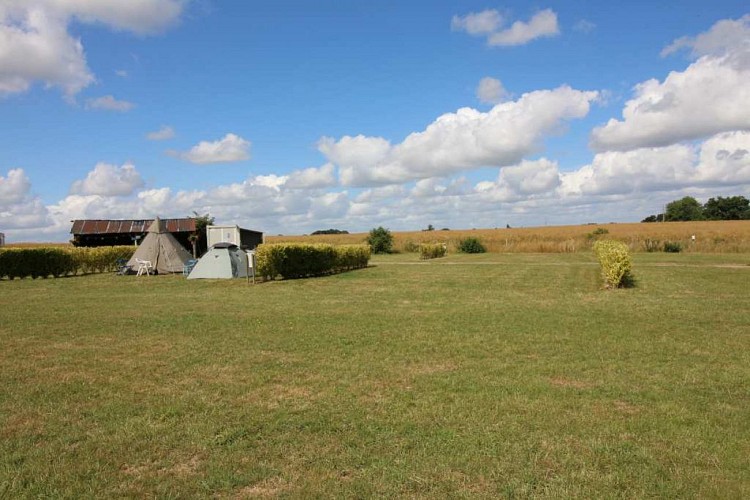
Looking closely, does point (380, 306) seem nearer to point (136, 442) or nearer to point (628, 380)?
point (628, 380)

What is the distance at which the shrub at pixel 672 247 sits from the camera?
1499 inches

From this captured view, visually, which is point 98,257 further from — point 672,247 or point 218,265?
point 672,247

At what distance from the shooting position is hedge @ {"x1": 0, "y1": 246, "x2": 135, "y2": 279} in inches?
863

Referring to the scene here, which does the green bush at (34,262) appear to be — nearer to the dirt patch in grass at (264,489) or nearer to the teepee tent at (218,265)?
the teepee tent at (218,265)

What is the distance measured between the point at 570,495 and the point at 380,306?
8990mm

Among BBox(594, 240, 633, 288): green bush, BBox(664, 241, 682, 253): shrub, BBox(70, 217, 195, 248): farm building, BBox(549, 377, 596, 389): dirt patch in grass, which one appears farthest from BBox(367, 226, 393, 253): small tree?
BBox(549, 377, 596, 389): dirt patch in grass

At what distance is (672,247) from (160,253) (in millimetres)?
34240

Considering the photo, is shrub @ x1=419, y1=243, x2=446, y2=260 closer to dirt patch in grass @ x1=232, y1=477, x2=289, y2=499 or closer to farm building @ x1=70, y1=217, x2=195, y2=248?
farm building @ x1=70, y1=217, x2=195, y2=248

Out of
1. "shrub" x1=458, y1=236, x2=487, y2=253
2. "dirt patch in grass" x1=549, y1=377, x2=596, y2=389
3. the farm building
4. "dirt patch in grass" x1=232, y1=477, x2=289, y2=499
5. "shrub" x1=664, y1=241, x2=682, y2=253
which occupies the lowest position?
"shrub" x1=664, y1=241, x2=682, y2=253

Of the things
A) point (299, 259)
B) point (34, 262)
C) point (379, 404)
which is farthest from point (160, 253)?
point (379, 404)

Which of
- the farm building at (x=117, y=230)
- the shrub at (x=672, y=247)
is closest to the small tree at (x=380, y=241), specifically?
the farm building at (x=117, y=230)

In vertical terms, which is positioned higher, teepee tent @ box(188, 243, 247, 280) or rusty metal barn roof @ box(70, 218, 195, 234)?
rusty metal barn roof @ box(70, 218, 195, 234)

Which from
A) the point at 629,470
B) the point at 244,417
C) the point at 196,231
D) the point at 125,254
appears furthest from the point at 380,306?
the point at 196,231

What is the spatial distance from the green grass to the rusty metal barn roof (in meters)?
26.2
